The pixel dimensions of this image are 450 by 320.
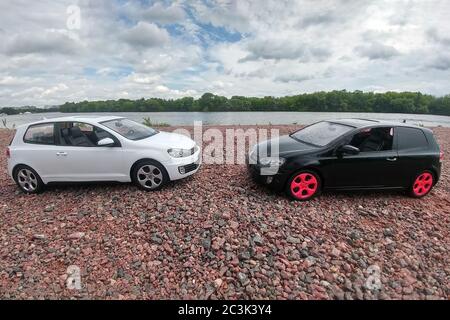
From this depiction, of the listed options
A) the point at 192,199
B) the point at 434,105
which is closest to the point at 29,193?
the point at 192,199

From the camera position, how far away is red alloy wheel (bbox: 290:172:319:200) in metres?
4.47

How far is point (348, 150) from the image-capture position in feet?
14.2

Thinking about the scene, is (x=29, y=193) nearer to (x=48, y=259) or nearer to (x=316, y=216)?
(x=48, y=259)

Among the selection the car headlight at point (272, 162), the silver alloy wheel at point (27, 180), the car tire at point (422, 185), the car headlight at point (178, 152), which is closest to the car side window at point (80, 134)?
the silver alloy wheel at point (27, 180)

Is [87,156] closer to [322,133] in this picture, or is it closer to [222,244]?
[222,244]

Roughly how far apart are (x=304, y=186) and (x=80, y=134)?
14.7 ft

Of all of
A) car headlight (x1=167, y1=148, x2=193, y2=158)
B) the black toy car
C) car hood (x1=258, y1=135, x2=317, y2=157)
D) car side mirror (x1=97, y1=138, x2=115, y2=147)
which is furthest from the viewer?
car headlight (x1=167, y1=148, x2=193, y2=158)

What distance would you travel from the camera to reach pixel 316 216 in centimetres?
405

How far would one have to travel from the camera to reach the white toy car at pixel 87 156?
15.6 feet

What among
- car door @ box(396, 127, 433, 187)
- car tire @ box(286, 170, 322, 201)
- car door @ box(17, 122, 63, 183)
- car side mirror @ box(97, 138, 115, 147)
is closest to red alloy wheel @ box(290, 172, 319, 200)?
car tire @ box(286, 170, 322, 201)

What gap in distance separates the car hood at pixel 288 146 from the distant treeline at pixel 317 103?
26.2m

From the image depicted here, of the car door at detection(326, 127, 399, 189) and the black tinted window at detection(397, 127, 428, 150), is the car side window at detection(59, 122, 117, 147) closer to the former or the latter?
the car door at detection(326, 127, 399, 189)

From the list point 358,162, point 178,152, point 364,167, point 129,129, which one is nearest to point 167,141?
point 178,152

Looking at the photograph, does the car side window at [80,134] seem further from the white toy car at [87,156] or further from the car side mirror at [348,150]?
the car side mirror at [348,150]
